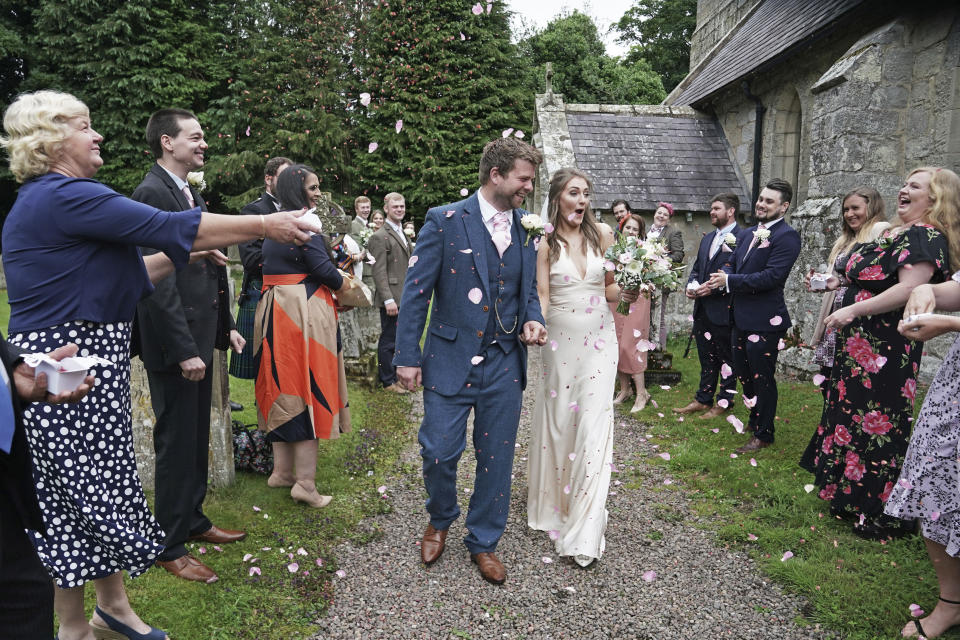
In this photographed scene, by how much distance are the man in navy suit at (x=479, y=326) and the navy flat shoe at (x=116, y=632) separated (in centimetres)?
162

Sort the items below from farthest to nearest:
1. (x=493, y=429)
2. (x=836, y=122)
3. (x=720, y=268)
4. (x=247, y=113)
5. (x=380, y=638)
→ 1. (x=247, y=113)
2. (x=836, y=122)
3. (x=720, y=268)
4. (x=493, y=429)
5. (x=380, y=638)

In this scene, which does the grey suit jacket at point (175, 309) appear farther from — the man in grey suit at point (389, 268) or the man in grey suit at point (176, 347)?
the man in grey suit at point (389, 268)

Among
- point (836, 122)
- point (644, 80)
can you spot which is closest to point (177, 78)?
point (644, 80)

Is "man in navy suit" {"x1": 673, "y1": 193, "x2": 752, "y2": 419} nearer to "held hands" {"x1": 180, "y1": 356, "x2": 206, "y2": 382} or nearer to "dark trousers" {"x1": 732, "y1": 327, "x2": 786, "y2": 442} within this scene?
"dark trousers" {"x1": 732, "y1": 327, "x2": 786, "y2": 442}

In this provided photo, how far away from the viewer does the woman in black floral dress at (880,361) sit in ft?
12.7

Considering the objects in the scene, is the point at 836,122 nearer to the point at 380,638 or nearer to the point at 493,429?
the point at 493,429

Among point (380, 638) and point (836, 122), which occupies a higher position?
point (836, 122)

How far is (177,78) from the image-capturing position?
27375 mm

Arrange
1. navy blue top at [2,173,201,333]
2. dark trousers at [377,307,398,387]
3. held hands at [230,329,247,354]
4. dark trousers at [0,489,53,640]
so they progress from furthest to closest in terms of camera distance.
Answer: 1. dark trousers at [377,307,398,387]
2. held hands at [230,329,247,354]
3. navy blue top at [2,173,201,333]
4. dark trousers at [0,489,53,640]

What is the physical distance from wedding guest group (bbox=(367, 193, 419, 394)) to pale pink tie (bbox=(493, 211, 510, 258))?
497cm

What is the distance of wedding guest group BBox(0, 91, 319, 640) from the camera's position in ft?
8.28

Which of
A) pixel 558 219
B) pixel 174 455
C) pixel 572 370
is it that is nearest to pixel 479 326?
pixel 572 370

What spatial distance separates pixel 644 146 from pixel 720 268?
8.67m

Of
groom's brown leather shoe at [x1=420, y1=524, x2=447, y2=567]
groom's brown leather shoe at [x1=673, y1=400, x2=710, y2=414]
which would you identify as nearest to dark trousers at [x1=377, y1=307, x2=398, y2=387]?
groom's brown leather shoe at [x1=673, y1=400, x2=710, y2=414]
